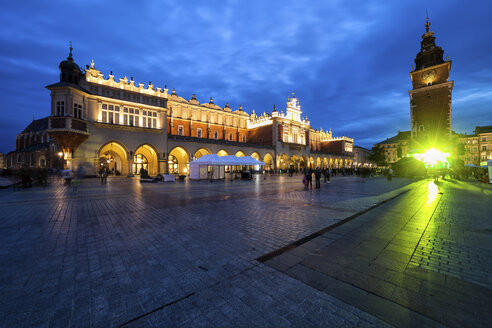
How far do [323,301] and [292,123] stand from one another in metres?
49.7

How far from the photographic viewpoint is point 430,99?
39594 millimetres

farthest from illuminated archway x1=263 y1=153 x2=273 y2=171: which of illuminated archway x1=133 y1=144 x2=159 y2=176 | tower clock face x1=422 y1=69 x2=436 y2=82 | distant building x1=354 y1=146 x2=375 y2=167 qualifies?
distant building x1=354 y1=146 x2=375 y2=167

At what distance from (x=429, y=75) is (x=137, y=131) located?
55920mm

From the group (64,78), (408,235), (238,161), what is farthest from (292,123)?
(408,235)

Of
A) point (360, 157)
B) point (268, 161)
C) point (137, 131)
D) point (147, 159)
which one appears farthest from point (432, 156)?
point (360, 157)

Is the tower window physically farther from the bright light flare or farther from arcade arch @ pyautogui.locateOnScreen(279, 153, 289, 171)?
the bright light flare

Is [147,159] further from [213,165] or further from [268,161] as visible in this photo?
[268,161]

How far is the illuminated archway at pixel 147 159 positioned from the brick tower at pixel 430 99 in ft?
147

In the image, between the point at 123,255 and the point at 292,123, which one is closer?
the point at 123,255

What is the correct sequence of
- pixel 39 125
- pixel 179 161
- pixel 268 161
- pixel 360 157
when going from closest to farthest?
pixel 179 161 < pixel 268 161 < pixel 39 125 < pixel 360 157

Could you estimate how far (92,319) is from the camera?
6.49 feet

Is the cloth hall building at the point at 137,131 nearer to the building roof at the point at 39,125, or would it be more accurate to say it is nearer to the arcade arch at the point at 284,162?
the arcade arch at the point at 284,162

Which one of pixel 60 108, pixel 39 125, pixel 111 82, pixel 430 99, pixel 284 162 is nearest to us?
pixel 60 108

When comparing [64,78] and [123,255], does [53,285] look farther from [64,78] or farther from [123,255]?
[64,78]
